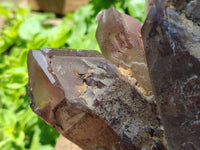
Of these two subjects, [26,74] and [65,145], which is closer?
[65,145]

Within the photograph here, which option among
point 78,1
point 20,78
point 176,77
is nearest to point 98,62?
point 176,77

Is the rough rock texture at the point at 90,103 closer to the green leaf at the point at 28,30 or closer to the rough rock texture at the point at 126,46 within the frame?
the rough rock texture at the point at 126,46

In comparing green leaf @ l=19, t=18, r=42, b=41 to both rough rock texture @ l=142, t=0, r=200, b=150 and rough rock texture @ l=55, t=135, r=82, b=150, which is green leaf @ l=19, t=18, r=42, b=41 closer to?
rough rock texture @ l=55, t=135, r=82, b=150

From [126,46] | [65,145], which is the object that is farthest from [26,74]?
[126,46]

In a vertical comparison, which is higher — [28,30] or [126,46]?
[126,46]

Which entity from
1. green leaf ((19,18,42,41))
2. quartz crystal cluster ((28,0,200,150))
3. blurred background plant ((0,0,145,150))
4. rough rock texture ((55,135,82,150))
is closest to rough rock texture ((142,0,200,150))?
quartz crystal cluster ((28,0,200,150))

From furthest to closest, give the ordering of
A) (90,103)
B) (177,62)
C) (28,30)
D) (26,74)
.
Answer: (28,30)
(26,74)
(90,103)
(177,62)

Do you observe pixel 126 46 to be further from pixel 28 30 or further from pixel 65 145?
pixel 28 30
